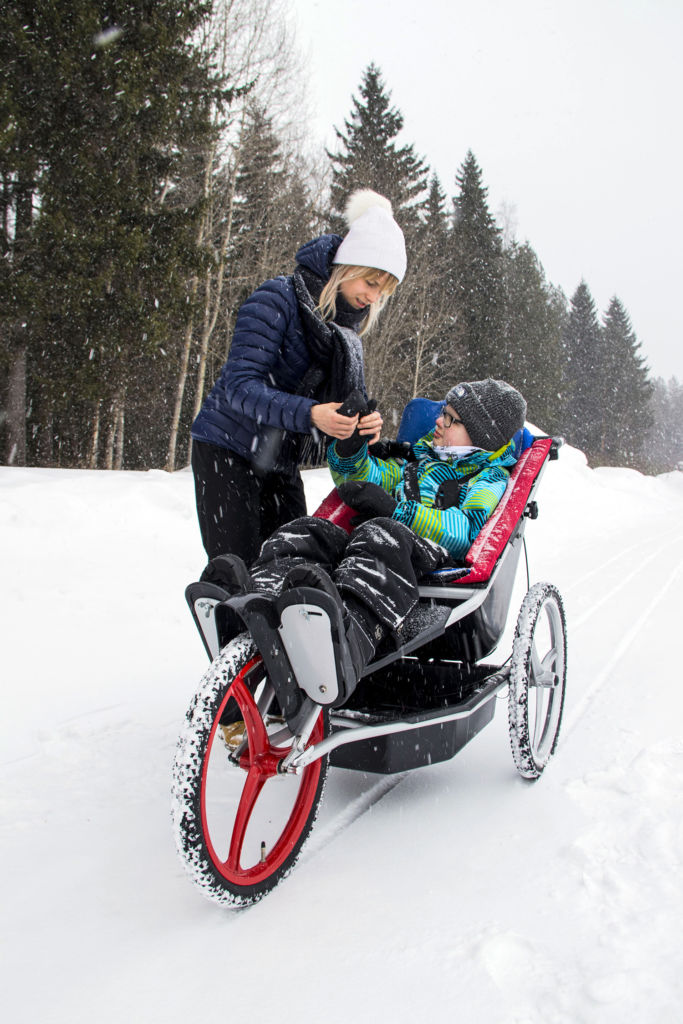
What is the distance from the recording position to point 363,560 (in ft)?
7.19

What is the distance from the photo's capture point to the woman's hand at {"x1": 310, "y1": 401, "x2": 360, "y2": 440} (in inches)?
90.9

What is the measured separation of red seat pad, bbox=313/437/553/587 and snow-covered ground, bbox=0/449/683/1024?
2.72ft

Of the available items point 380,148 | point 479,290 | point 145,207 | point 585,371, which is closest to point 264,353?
point 145,207

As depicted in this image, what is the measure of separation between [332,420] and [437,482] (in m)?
0.94

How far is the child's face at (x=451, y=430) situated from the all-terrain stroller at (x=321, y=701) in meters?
0.28

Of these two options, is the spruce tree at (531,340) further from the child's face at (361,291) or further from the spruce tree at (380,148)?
the child's face at (361,291)

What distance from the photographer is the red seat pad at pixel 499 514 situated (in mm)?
2652

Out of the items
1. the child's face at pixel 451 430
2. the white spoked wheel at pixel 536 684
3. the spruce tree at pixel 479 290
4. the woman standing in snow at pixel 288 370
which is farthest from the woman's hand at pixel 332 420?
the spruce tree at pixel 479 290

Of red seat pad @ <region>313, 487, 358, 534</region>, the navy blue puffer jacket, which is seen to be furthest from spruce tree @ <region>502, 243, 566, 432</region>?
the navy blue puffer jacket

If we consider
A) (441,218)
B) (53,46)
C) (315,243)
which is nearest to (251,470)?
(315,243)

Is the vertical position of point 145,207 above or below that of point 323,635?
above

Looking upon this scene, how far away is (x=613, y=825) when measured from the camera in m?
2.23

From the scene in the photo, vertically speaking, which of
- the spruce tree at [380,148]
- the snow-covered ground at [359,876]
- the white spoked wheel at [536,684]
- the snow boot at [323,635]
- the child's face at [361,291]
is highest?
the spruce tree at [380,148]

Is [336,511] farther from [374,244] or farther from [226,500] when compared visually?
[374,244]
